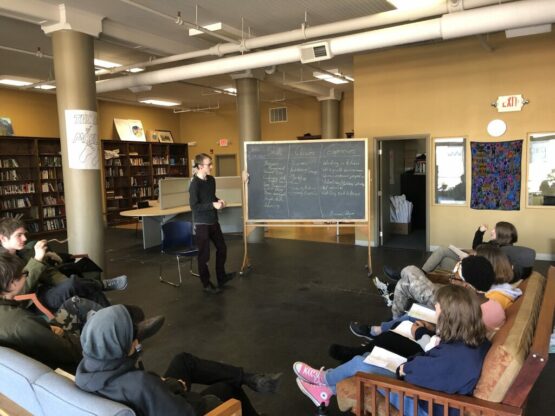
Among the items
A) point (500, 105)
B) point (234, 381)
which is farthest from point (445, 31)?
point (234, 381)

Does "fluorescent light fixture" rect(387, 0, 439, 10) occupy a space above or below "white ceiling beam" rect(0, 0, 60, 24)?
below

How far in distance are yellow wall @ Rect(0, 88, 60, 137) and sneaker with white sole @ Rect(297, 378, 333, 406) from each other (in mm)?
9909

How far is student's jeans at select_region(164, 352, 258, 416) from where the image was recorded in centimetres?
212

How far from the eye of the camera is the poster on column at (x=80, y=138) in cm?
509

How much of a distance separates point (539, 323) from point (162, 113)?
12998mm

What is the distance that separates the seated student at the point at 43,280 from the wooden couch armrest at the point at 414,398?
202cm

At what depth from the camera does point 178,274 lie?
18.9ft

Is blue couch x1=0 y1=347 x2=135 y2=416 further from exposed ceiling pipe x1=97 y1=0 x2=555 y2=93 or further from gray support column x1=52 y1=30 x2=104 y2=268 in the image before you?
exposed ceiling pipe x1=97 y1=0 x2=555 y2=93

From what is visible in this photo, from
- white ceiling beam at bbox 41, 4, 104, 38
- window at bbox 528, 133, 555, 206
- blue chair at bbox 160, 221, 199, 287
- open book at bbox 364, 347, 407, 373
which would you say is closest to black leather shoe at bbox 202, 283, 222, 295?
blue chair at bbox 160, 221, 199, 287

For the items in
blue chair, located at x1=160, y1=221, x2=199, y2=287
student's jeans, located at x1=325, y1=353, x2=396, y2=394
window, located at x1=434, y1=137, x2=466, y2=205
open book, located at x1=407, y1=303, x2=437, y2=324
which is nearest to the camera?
student's jeans, located at x1=325, y1=353, x2=396, y2=394

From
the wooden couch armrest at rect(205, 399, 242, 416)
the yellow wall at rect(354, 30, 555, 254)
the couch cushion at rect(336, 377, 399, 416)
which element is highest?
the yellow wall at rect(354, 30, 555, 254)

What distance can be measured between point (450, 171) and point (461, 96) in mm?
1158

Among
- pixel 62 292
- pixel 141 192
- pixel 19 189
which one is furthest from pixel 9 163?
pixel 62 292

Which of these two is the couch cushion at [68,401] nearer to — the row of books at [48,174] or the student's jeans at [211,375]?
the student's jeans at [211,375]
